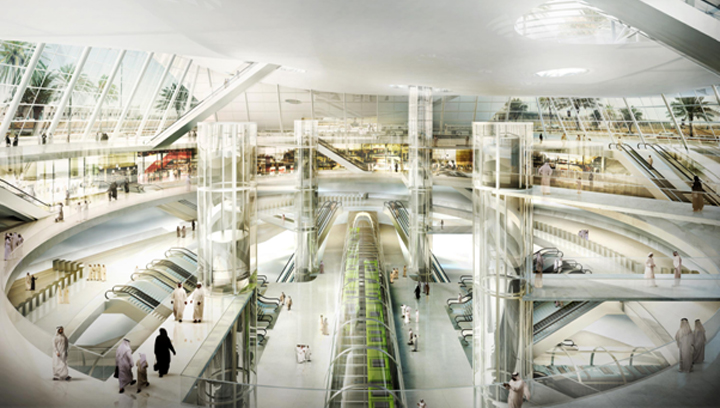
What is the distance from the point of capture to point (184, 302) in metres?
9.04

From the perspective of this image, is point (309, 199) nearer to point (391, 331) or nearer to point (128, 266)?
point (128, 266)

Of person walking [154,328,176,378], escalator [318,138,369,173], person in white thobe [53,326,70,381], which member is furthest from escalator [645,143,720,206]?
person in white thobe [53,326,70,381]

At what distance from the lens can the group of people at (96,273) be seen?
16328mm

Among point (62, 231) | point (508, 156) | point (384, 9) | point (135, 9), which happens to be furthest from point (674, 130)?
point (62, 231)

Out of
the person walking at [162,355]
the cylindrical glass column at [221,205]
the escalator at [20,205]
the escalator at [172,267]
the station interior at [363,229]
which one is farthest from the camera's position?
the escalator at [172,267]

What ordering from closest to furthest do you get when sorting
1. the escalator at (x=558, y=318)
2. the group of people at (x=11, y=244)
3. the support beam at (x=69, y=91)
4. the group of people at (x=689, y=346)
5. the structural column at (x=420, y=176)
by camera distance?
1. the group of people at (x=689, y=346)
2. the group of people at (x=11, y=244)
3. the escalator at (x=558, y=318)
4. the support beam at (x=69, y=91)
5. the structural column at (x=420, y=176)

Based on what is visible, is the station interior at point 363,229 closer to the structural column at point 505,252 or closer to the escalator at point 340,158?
the structural column at point 505,252

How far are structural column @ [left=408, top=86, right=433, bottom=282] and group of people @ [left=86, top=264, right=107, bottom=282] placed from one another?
494 inches

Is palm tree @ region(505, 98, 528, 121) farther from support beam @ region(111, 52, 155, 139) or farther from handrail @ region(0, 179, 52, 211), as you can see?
handrail @ region(0, 179, 52, 211)

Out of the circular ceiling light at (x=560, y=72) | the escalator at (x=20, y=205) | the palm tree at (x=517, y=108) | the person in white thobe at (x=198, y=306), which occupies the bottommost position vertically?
the person in white thobe at (x=198, y=306)

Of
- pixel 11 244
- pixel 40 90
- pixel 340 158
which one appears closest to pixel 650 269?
pixel 11 244

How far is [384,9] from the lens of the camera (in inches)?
310

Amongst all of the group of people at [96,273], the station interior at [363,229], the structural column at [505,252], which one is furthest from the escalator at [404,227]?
the group of people at [96,273]

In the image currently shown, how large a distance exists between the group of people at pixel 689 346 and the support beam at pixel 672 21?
16.4ft
